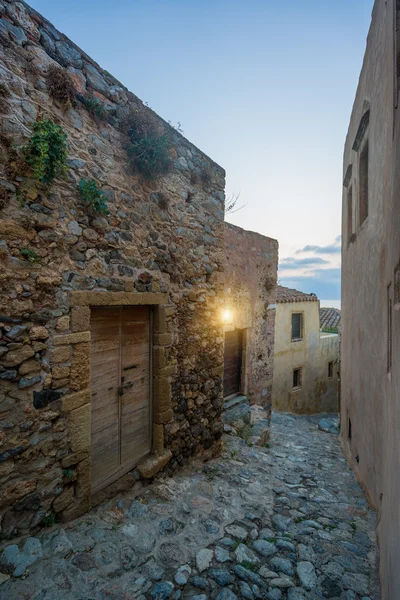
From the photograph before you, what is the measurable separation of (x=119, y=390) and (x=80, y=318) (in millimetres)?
1083

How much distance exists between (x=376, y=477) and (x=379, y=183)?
3.50 m

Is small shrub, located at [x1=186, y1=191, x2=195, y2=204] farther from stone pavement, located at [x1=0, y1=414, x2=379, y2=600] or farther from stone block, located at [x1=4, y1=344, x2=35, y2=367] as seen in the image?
stone pavement, located at [x1=0, y1=414, x2=379, y2=600]

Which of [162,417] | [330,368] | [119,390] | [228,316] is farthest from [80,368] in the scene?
[330,368]

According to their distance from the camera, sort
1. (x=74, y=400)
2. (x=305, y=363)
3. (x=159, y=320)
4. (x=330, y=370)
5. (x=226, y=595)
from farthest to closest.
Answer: (x=330, y=370) < (x=305, y=363) < (x=159, y=320) < (x=74, y=400) < (x=226, y=595)

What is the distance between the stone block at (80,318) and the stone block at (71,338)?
0.13 feet

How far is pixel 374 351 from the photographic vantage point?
13.1ft

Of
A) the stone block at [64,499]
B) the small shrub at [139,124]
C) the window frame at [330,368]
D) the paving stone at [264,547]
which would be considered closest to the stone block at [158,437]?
the stone block at [64,499]

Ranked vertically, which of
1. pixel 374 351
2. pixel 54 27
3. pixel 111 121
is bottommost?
pixel 374 351

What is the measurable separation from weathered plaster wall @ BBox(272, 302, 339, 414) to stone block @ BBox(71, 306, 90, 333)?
9.64 metres

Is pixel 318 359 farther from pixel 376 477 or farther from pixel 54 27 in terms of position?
pixel 54 27

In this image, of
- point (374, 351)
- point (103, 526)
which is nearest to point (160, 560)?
point (103, 526)

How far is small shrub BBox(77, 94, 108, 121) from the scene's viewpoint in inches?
121

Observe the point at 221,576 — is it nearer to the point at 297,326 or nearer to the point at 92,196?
the point at 92,196

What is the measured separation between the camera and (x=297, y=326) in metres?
13.2
